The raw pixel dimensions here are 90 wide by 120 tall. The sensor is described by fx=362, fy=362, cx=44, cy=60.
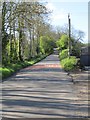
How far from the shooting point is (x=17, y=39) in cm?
5025

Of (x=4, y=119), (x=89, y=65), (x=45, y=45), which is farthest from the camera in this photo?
(x=45, y=45)

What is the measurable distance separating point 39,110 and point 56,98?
3418 millimetres

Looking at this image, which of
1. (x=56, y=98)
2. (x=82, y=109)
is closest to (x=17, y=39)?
(x=56, y=98)

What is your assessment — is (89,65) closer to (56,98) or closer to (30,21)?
(30,21)

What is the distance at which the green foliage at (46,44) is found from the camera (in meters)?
104

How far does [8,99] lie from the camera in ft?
46.5

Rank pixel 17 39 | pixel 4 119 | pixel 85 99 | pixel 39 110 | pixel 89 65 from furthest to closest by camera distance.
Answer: pixel 17 39
pixel 89 65
pixel 85 99
pixel 39 110
pixel 4 119

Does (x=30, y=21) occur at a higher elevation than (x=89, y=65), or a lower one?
higher

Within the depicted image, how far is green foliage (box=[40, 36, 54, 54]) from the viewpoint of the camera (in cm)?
10431

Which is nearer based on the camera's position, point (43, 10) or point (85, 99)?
point (85, 99)

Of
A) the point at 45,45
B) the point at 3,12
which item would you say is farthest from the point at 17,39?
the point at 45,45

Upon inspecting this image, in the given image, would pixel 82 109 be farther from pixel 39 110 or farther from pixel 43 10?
pixel 43 10

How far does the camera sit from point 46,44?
105m

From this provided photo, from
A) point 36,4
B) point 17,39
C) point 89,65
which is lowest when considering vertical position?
point 89,65
